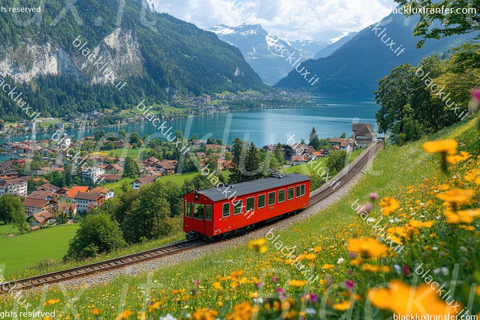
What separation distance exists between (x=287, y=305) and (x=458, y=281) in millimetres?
1033

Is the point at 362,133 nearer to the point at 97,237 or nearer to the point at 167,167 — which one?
the point at 97,237

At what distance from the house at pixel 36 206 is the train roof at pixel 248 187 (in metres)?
83.5

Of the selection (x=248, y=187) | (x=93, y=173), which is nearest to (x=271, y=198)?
(x=248, y=187)

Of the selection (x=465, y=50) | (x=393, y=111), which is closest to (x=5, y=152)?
(x=393, y=111)

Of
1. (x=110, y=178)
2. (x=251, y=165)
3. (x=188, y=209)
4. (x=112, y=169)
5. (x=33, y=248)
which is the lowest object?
(x=110, y=178)

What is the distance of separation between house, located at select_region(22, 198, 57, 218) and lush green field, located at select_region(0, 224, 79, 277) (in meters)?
22.2

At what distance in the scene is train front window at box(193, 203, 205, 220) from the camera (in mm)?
15514

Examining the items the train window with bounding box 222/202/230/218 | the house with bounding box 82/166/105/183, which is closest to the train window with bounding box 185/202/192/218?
the train window with bounding box 222/202/230/218

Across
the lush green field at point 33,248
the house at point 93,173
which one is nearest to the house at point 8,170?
the house at point 93,173

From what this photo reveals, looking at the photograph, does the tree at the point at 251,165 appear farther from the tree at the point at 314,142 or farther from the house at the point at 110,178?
the house at the point at 110,178

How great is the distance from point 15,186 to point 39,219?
93.8ft

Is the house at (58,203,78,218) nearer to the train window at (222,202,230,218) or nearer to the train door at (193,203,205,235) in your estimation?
the train door at (193,203,205,235)

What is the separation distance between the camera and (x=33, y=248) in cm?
4822

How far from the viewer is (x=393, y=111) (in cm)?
3769
